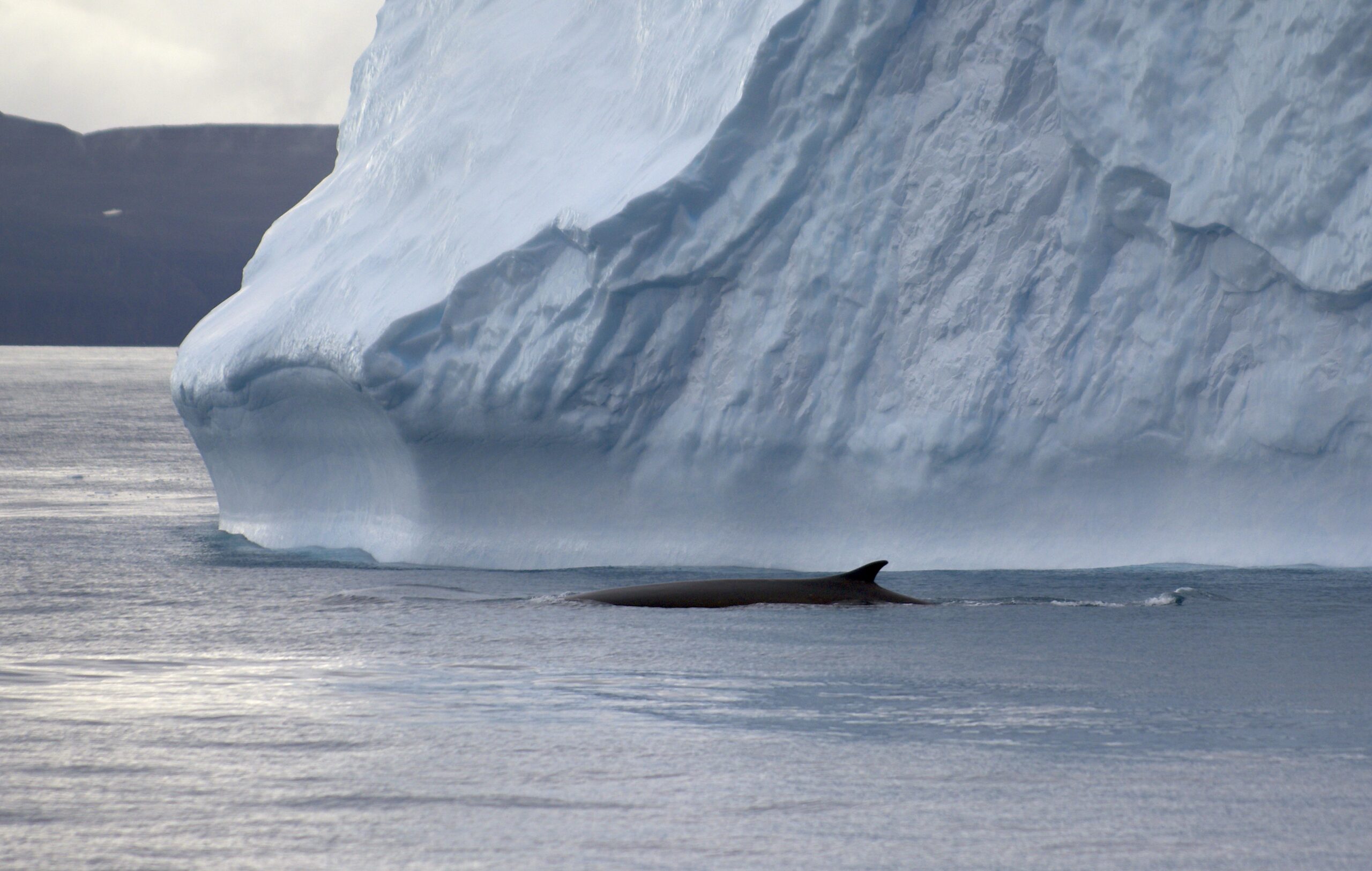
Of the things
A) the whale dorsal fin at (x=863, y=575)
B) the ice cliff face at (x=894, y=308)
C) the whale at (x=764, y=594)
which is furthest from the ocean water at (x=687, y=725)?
the ice cliff face at (x=894, y=308)

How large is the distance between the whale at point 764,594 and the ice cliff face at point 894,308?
2165 millimetres

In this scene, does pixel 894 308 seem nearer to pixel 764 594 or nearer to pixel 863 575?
pixel 863 575

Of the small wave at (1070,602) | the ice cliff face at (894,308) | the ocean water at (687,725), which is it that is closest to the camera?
the ocean water at (687,725)

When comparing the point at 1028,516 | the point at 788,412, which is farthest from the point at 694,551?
the point at 1028,516

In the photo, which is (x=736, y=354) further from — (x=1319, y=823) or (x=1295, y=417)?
(x=1319, y=823)

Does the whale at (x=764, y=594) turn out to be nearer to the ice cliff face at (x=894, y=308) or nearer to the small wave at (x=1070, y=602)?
the small wave at (x=1070, y=602)

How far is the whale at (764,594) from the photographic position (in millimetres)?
9930

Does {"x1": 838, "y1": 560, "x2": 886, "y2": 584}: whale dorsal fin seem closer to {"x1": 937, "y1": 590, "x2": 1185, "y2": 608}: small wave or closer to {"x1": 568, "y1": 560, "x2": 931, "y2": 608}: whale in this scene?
{"x1": 568, "y1": 560, "x2": 931, "y2": 608}: whale

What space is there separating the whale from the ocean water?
0.23 meters

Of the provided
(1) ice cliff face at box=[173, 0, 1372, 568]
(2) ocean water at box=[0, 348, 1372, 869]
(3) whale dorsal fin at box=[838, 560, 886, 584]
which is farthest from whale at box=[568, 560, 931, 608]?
(1) ice cliff face at box=[173, 0, 1372, 568]

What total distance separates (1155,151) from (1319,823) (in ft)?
25.2

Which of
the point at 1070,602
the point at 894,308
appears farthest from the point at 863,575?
the point at 894,308

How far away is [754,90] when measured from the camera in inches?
492

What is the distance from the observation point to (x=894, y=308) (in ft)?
41.1
